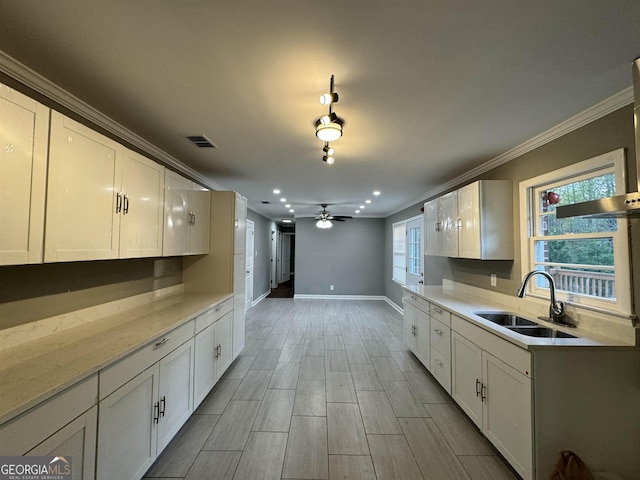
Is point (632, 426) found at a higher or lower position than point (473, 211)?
lower

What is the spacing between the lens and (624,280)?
1.73 meters

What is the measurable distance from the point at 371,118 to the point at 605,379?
7.55 feet

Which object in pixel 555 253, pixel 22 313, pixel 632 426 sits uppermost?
pixel 555 253

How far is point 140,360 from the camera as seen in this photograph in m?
1.62

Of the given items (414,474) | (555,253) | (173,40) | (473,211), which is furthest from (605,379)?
(173,40)

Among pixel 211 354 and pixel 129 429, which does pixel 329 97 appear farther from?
pixel 211 354

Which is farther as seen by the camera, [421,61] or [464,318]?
[464,318]

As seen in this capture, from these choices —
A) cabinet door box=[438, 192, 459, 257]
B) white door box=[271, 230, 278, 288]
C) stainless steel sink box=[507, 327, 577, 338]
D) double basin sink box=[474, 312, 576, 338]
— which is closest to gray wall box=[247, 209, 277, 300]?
white door box=[271, 230, 278, 288]

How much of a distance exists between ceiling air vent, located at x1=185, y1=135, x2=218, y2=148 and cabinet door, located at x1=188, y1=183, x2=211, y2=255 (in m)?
0.56

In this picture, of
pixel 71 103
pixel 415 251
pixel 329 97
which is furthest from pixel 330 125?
pixel 415 251

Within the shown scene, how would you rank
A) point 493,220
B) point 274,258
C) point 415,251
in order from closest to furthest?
point 493,220 < point 415,251 < point 274,258

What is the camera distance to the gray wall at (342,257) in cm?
794

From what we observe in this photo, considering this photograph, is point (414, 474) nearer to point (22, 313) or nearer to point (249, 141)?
point (22, 313)

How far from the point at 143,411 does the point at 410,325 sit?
3.23m
